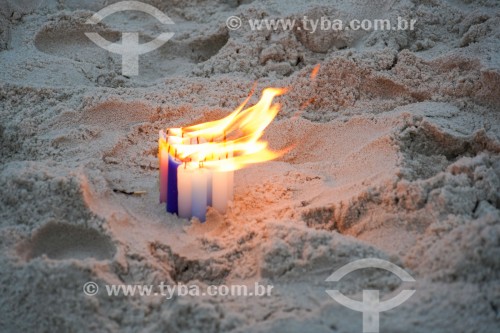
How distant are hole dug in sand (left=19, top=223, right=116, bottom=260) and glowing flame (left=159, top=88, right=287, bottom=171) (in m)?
0.42

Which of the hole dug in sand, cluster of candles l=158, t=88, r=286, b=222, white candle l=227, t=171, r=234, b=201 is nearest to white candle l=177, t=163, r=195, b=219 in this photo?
cluster of candles l=158, t=88, r=286, b=222

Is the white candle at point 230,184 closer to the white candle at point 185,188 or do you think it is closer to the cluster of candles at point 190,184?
the cluster of candles at point 190,184

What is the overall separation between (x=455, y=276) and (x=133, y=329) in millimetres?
899

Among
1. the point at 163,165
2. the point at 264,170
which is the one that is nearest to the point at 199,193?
the point at 163,165

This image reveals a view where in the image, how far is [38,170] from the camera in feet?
7.52

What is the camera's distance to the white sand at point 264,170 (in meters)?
1.82

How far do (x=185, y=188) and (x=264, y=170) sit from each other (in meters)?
0.44

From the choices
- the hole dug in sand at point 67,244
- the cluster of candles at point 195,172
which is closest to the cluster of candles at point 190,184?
the cluster of candles at point 195,172

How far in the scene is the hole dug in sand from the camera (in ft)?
6.77

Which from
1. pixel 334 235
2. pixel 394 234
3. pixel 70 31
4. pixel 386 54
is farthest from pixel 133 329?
pixel 70 31

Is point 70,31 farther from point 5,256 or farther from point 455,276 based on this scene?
point 455,276

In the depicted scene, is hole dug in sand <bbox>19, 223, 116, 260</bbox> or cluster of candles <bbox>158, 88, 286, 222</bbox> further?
cluster of candles <bbox>158, 88, 286, 222</bbox>

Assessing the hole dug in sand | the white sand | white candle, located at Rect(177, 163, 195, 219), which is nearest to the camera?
the white sand

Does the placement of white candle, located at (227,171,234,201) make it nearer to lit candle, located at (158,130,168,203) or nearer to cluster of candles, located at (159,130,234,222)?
cluster of candles, located at (159,130,234,222)
